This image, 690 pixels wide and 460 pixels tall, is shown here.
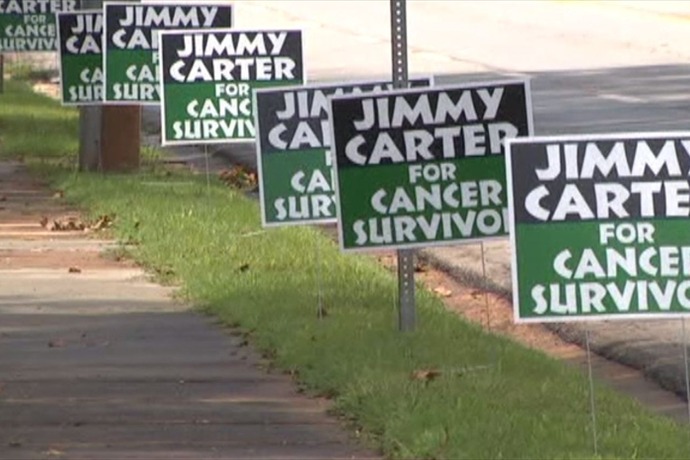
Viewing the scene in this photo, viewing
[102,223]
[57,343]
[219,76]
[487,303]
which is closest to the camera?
[57,343]

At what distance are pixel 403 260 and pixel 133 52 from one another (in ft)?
26.1

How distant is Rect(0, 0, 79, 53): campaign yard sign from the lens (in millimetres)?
26016

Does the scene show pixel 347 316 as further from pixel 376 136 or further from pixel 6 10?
pixel 6 10

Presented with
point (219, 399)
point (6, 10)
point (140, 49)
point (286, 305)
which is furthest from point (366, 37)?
point (219, 399)

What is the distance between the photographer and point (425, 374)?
10734 mm

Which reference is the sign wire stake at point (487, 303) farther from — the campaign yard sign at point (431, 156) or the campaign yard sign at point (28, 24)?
the campaign yard sign at point (28, 24)

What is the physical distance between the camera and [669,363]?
39.0 feet

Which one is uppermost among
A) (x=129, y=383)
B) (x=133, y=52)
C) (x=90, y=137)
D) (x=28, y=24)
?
(x=28, y=24)

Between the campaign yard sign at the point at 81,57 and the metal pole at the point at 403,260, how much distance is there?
883 centimetres

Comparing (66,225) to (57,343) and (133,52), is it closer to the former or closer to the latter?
(133,52)

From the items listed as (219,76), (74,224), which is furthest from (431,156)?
(74,224)

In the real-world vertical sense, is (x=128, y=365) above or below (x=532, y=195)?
below

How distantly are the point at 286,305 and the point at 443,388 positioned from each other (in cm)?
277

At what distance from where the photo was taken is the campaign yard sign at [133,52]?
63.8 ft
